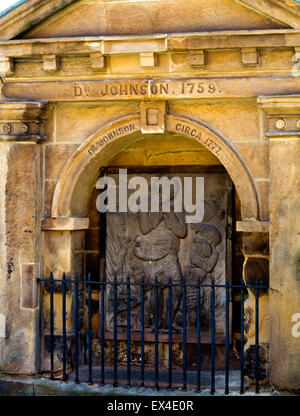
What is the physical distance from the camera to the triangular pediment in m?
5.47

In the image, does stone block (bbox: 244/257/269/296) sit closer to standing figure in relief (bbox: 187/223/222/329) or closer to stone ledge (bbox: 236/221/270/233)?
stone ledge (bbox: 236/221/270/233)

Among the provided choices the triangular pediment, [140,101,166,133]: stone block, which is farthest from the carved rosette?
[140,101,166,133]: stone block

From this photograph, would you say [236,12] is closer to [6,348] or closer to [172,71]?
[172,71]

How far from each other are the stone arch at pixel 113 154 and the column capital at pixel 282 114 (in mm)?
417

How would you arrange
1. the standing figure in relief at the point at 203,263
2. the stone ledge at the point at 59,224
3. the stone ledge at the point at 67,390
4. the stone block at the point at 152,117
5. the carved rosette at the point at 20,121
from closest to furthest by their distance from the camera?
1. the stone ledge at the point at 67,390
2. the stone block at the point at 152,117
3. the carved rosette at the point at 20,121
4. the stone ledge at the point at 59,224
5. the standing figure in relief at the point at 203,263

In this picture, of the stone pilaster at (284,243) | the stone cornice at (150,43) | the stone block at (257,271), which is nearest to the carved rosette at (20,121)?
the stone cornice at (150,43)

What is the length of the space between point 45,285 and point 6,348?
70cm

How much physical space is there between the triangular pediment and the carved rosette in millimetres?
672

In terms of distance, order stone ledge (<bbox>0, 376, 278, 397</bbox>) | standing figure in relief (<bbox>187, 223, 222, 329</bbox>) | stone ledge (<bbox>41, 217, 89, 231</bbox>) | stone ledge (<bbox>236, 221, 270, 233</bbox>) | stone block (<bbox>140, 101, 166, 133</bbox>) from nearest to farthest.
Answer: stone ledge (<bbox>236, 221, 270, 233</bbox>) < stone ledge (<bbox>0, 376, 278, 397</bbox>) < stone block (<bbox>140, 101, 166, 133</bbox>) < stone ledge (<bbox>41, 217, 89, 231</bbox>) < standing figure in relief (<bbox>187, 223, 222, 329</bbox>)

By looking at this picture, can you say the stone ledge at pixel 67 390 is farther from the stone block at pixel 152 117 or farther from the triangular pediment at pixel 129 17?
the triangular pediment at pixel 129 17

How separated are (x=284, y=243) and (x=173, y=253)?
1583 mm

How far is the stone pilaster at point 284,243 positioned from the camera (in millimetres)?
5344

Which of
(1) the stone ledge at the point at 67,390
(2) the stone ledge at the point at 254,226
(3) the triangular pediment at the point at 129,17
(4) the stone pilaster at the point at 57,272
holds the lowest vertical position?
(1) the stone ledge at the point at 67,390

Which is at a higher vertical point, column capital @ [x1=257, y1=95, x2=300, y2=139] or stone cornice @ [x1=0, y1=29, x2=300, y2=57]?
stone cornice @ [x1=0, y1=29, x2=300, y2=57]
